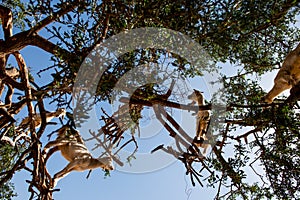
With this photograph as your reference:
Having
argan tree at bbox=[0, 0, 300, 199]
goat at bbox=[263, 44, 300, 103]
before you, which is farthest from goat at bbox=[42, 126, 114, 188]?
goat at bbox=[263, 44, 300, 103]

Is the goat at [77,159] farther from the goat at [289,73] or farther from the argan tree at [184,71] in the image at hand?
the goat at [289,73]

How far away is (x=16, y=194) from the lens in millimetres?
5086

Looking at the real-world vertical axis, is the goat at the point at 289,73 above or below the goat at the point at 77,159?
below

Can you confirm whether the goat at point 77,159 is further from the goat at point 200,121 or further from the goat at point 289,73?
the goat at point 289,73

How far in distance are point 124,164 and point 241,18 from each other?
2731mm

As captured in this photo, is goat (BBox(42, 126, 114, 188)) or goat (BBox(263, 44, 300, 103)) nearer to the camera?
goat (BBox(263, 44, 300, 103))

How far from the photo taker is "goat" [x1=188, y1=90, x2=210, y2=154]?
13.6 ft

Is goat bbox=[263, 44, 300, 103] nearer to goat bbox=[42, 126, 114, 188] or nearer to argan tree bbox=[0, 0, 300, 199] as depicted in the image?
argan tree bbox=[0, 0, 300, 199]

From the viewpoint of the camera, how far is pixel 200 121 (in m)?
4.24

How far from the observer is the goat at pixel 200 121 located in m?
4.15

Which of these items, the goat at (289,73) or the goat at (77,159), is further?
the goat at (77,159)

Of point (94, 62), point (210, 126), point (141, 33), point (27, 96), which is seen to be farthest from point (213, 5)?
point (27, 96)

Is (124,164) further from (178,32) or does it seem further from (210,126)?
(178,32)

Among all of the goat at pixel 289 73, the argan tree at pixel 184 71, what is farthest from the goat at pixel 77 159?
the goat at pixel 289 73
